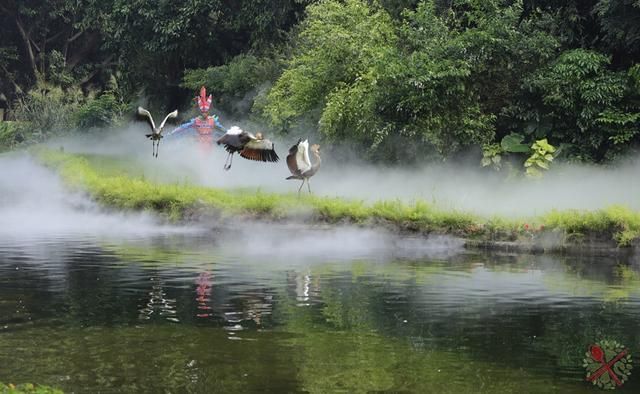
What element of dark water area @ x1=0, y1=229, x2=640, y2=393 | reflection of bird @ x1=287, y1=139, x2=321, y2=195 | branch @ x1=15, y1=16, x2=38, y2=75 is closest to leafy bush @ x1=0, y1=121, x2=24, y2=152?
branch @ x1=15, y1=16, x2=38, y2=75

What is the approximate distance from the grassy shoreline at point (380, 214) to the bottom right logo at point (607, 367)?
9.33 m

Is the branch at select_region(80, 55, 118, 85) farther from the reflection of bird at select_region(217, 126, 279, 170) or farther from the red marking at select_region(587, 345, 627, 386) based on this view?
the red marking at select_region(587, 345, 627, 386)

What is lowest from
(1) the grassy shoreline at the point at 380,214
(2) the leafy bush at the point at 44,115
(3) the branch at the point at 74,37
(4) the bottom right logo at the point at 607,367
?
(4) the bottom right logo at the point at 607,367

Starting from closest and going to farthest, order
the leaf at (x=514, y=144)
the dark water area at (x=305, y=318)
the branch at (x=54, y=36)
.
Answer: the dark water area at (x=305, y=318), the leaf at (x=514, y=144), the branch at (x=54, y=36)

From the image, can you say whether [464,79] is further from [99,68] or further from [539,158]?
[99,68]

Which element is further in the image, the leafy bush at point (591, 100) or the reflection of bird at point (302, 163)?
the leafy bush at point (591, 100)

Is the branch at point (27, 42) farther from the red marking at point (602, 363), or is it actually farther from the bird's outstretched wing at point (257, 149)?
the red marking at point (602, 363)

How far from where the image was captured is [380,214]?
22.3 m

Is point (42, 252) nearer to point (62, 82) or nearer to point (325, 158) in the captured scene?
point (325, 158)

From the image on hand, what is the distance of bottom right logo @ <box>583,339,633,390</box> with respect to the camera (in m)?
9.92

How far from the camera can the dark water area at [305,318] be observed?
1015 cm

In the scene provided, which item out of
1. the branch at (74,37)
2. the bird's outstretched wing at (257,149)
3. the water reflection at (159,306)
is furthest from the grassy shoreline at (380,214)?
the branch at (74,37)

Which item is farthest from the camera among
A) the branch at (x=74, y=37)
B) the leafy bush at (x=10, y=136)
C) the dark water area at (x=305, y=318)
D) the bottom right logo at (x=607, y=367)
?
the branch at (x=74, y=37)

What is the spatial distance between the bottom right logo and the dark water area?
0.41 feet
